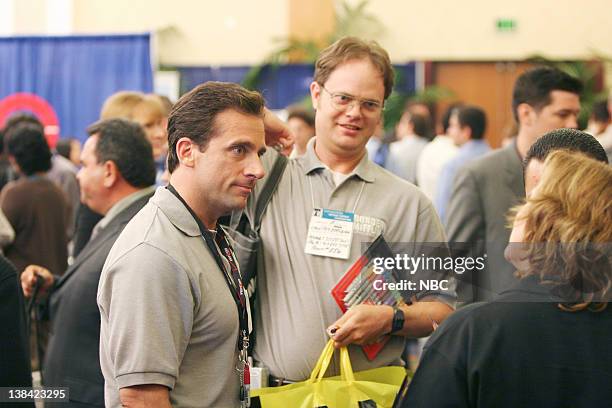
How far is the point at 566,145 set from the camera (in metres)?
2.13

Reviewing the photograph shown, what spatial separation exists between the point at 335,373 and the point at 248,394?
0.42 meters

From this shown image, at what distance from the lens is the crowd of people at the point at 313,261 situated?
161cm

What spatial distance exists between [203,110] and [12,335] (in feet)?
3.03

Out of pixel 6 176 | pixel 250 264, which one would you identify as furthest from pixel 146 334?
pixel 6 176

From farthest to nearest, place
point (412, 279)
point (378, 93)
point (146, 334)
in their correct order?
point (378, 93) < point (412, 279) < point (146, 334)

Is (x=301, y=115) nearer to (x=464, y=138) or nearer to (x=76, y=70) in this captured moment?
(x=464, y=138)

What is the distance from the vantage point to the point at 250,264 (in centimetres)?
247

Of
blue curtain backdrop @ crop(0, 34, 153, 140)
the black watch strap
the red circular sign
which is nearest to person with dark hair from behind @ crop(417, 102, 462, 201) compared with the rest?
the black watch strap

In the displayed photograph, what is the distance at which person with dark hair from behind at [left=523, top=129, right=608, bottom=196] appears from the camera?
213 centimetres

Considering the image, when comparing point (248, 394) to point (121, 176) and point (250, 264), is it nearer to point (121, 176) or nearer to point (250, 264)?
point (250, 264)

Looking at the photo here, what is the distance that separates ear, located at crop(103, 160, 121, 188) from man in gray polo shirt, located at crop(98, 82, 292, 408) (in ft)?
3.30

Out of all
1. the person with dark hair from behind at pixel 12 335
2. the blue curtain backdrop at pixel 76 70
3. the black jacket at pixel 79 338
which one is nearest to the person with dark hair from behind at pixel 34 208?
the black jacket at pixel 79 338

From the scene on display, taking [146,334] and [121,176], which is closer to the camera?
[146,334]

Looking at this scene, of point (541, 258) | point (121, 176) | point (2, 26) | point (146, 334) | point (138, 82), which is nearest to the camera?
point (541, 258)
